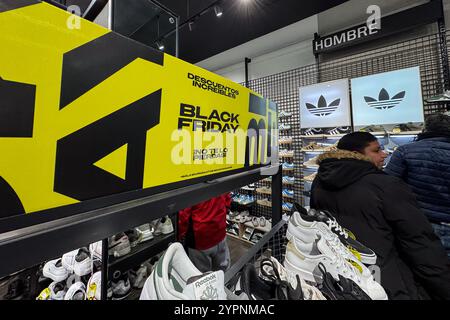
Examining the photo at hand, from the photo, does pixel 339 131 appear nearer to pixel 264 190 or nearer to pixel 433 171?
pixel 433 171

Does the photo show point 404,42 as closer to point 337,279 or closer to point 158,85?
point 337,279

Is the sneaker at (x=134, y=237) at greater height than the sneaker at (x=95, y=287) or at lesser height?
greater

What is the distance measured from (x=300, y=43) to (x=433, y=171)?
11.6ft

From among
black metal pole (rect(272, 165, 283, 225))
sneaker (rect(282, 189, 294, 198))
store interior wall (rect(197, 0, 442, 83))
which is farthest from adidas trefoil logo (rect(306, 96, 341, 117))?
black metal pole (rect(272, 165, 283, 225))

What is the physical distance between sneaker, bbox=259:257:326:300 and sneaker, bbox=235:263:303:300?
0.5 inches

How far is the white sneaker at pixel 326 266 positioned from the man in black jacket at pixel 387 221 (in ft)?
0.62

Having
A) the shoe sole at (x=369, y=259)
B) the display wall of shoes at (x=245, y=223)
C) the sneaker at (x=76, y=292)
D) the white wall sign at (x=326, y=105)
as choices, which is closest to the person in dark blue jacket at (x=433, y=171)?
the shoe sole at (x=369, y=259)

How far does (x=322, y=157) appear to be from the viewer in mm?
1341

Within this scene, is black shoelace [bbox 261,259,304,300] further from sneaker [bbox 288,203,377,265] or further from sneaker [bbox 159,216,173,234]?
sneaker [bbox 159,216,173,234]

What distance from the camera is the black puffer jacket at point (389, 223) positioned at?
0.83 metres

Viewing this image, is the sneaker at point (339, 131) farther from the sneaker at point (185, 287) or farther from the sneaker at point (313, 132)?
the sneaker at point (185, 287)

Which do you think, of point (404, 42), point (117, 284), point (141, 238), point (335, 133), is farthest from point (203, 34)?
point (117, 284)

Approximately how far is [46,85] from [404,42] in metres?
4.05

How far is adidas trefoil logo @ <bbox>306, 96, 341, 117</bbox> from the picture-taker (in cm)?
296
